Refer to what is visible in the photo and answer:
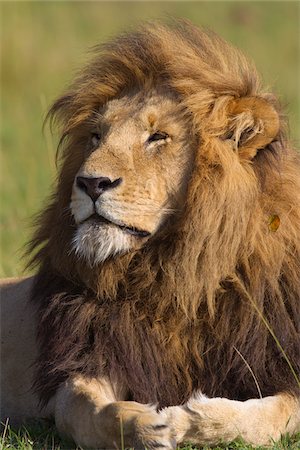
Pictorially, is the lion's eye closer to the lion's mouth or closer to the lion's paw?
the lion's mouth

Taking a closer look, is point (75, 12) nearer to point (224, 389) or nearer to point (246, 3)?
point (246, 3)

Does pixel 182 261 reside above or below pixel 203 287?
above

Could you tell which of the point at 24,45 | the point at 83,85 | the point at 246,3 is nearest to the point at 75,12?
the point at 246,3

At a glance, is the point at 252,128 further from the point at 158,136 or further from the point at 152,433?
the point at 152,433

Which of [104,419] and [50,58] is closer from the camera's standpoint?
[104,419]

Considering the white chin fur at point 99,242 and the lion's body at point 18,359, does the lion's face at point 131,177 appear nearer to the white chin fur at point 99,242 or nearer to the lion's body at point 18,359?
the white chin fur at point 99,242

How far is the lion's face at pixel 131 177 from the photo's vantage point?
3.69m

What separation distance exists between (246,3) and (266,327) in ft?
64.7

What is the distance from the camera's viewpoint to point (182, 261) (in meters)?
3.83

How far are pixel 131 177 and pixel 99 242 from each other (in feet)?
0.79

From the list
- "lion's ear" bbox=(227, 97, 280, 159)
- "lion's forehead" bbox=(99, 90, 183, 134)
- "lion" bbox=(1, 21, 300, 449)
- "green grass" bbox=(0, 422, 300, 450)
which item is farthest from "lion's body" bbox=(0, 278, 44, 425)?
"lion's ear" bbox=(227, 97, 280, 159)

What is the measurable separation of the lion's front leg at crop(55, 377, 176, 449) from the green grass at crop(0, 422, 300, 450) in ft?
0.24

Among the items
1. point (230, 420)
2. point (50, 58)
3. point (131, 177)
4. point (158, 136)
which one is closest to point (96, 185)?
point (131, 177)

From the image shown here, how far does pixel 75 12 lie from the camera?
21.0m
